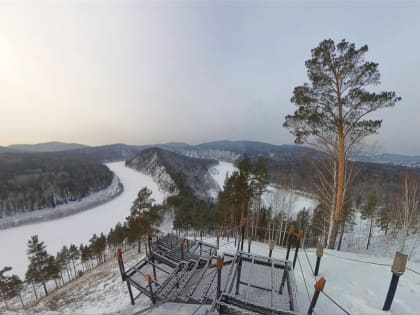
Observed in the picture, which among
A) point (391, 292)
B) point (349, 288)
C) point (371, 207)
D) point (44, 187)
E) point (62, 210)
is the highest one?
point (391, 292)

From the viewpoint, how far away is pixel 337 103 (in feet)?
25.3

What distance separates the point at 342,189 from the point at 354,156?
1538 mm

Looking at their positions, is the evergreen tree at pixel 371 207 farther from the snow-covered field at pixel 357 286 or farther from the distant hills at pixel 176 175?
the distant hills at pixel 176 175

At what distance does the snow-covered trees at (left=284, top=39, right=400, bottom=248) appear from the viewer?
23.7 ft

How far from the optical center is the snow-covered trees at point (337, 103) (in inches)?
285

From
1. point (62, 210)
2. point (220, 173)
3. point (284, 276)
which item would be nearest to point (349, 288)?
point (284, 276)

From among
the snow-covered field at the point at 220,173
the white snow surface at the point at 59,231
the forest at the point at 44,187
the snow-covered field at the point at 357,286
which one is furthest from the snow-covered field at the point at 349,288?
the snow-covered field at the point at 220,173

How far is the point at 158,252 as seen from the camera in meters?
8.90

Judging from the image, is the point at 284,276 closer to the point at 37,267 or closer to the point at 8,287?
the point at 8,287

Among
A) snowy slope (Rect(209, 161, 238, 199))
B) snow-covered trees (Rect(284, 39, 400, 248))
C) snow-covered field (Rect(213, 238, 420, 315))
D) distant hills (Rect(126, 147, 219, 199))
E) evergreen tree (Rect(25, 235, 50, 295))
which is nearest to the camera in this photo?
snow-covered field (Rect(213, 238, 420, 315))

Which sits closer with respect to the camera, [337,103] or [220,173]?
[337,103]

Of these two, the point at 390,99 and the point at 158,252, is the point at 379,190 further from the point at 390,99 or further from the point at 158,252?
the point at 158,252

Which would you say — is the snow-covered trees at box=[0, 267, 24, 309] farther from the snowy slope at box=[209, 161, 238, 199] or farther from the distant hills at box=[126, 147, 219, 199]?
the snowy slope at box=[209, 161, 238, 199]

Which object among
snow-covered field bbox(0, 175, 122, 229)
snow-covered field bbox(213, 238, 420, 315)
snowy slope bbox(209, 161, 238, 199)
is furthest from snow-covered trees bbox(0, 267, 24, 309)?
snowy slope bbox(209, 161, 238, 199)
